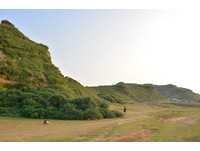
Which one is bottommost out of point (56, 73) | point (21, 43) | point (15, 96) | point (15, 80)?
point (15, 96)

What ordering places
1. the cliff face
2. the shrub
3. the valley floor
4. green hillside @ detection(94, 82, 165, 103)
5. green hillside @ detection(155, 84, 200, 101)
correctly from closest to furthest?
1. the valley floor
2. the shrub
3. the cliff face
4. green hillside @ detection(94, 82, 165, 103)
5. green hillside @ detection(155, 84, 200, 101)

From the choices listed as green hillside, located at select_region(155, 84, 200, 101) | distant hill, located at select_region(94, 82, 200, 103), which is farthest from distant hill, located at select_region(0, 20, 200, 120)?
green hillside, located at select_region(155, 84, 200, 101)

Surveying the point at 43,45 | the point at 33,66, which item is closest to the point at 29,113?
the point at 33,66

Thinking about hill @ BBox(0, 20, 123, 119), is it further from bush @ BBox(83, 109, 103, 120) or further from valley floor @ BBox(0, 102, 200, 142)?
valley floor @ BBox(0, 102, 200, 142)

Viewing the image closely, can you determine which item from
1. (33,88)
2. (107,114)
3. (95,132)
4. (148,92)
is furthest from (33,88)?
(148,92)

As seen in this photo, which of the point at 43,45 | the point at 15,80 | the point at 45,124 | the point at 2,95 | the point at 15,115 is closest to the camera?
the point at 45,124

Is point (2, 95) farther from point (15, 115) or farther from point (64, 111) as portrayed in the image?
point (64, 111)

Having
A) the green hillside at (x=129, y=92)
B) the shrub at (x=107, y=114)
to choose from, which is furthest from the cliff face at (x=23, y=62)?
the green hillside at (x=129, y=92)

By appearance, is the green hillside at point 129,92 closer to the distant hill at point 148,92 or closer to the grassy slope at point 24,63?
the distant hill at point 148,92

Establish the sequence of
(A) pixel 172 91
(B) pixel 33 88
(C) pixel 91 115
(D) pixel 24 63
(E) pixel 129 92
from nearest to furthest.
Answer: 1. (C) pixel 91 115
2. (B) pixel 33 88
3. (D) pixel 24 63
4. (E) pixel 129 92
5. (A) pixel 172 91

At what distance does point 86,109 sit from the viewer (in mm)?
20547

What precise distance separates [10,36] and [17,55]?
6.65 meters

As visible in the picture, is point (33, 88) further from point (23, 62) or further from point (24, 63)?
point (23, 62)

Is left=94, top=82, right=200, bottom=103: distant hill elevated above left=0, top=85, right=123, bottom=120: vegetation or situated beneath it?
elevated above
